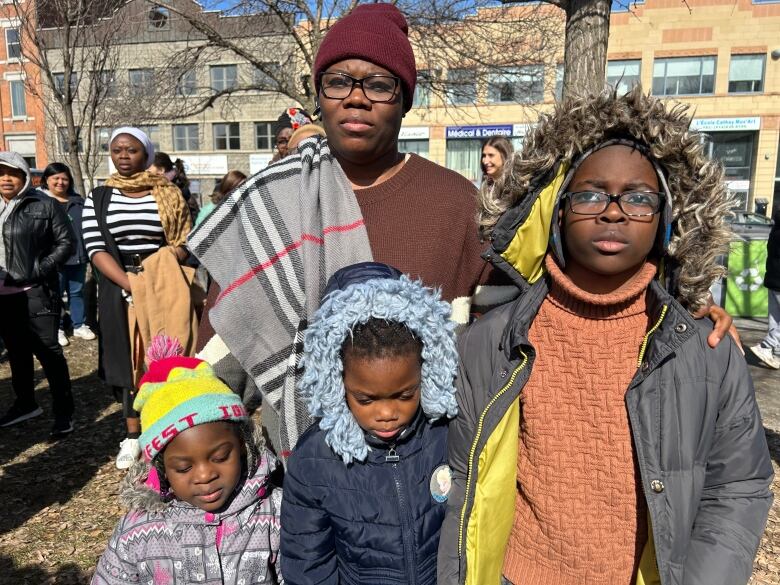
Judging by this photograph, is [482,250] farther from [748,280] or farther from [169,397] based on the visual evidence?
[748,280]

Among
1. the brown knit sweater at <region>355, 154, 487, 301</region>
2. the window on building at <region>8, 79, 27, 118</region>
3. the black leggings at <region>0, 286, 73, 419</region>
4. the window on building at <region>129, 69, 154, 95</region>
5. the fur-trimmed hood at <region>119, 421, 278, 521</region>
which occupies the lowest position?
the black leggings at <region>0, 286, 73, 419</region>

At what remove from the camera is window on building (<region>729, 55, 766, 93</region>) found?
24.5 meters

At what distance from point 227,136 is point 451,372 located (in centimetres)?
3195

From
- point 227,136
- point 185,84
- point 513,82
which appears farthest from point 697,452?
point 227,136

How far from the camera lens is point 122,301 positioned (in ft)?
11.7

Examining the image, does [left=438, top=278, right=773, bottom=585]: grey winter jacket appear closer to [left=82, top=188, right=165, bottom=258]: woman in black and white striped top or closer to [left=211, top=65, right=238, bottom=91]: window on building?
[left=82, top=188, right=165, bottom=258]: woman in black and white striped top

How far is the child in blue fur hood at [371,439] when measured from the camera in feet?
4.91

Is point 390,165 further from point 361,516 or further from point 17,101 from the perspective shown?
point 17,101

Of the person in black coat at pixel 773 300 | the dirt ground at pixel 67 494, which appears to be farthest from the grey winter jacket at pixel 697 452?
the person in black coat at pixel 773 300

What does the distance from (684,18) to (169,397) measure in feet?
94.8

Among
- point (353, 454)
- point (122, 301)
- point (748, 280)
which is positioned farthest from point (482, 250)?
point (748, 280)

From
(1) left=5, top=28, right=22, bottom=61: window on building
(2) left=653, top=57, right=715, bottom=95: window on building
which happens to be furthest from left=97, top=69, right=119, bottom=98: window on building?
(2) left=653, top=57, right=715, bottom=95: window on building

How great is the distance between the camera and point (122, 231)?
3.47 m

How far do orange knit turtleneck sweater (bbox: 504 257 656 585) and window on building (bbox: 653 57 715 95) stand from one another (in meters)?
27.1
